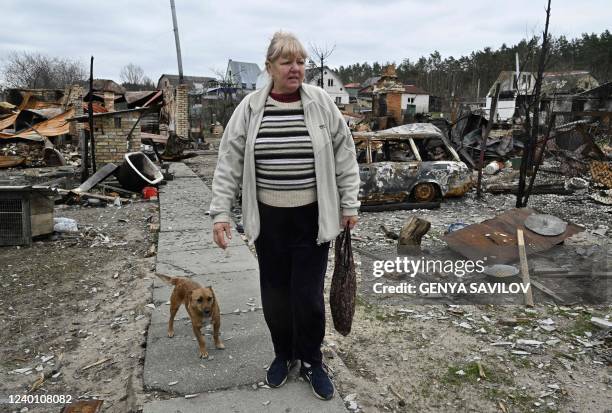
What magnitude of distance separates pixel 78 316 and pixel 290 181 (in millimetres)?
2881

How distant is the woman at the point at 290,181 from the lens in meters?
2.23

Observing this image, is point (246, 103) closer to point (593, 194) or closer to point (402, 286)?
point (402, 286)

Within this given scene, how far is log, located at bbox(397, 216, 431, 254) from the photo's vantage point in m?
5.86

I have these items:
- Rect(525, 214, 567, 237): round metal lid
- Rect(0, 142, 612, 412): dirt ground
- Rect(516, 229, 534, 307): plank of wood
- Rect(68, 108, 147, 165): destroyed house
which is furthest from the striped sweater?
Rect(68, 108, 147, 165): destroyed house

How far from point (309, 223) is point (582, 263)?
14.4 ft

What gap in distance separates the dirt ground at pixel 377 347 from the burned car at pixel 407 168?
3.14 metres

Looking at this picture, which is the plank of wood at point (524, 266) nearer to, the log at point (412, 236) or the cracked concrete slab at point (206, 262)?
the log at point (412, 236)

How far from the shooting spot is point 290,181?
2244mm

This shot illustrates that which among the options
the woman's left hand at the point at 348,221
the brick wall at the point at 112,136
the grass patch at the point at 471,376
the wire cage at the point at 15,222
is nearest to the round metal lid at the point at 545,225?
the grass patch at the point at 471,376

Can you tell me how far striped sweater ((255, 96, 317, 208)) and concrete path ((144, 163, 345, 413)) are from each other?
3.57ft

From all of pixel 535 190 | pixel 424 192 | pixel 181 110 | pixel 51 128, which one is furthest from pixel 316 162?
pixel 181 110

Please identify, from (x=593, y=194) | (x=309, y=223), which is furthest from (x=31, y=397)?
(x=593, y=194)

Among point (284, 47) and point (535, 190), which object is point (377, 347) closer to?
point (284, 47)

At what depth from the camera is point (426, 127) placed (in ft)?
30.7
